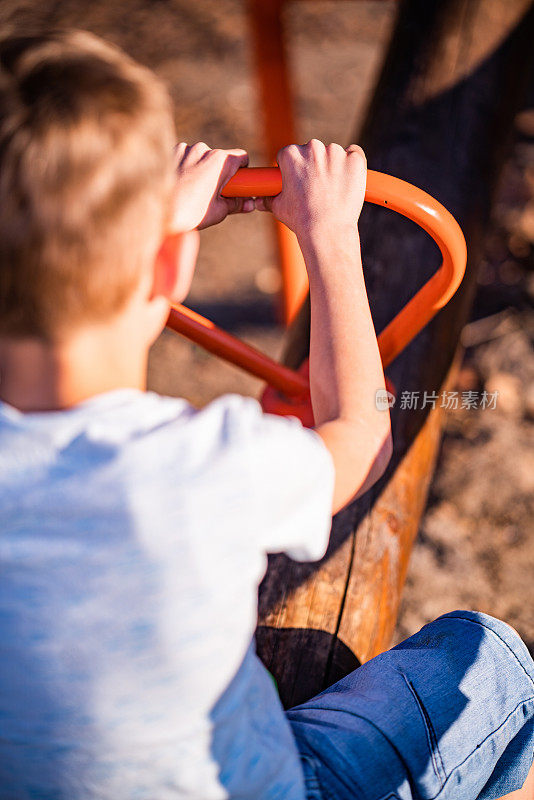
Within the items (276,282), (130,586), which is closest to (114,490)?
(130,586)

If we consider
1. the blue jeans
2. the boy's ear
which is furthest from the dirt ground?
the blue jeans

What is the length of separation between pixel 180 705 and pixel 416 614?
110 cm

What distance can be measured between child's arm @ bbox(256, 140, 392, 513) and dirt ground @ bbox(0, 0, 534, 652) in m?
0.33

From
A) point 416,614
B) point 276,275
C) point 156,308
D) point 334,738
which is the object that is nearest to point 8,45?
point 156,308

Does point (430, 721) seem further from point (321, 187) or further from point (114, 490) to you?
point (321, 187)

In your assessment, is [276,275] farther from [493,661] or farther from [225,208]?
[493,661]

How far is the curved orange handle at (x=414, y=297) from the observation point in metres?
0.73

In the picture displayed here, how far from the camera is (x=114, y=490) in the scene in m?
0.50

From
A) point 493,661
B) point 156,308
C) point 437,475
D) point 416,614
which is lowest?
point 416,614

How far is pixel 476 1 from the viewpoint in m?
1.23

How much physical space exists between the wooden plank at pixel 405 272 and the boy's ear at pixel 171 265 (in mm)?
459

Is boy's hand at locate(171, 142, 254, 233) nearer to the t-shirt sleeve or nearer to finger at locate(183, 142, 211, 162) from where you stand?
finger at locate(183, 142, 211, 162)

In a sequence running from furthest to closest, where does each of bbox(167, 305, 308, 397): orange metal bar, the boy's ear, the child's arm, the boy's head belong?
bbox(167, 305, 308, 397): orange metal bar < the child's arm < the boy's ear < the boy's head

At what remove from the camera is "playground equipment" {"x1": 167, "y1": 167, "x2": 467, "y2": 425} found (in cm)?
73
